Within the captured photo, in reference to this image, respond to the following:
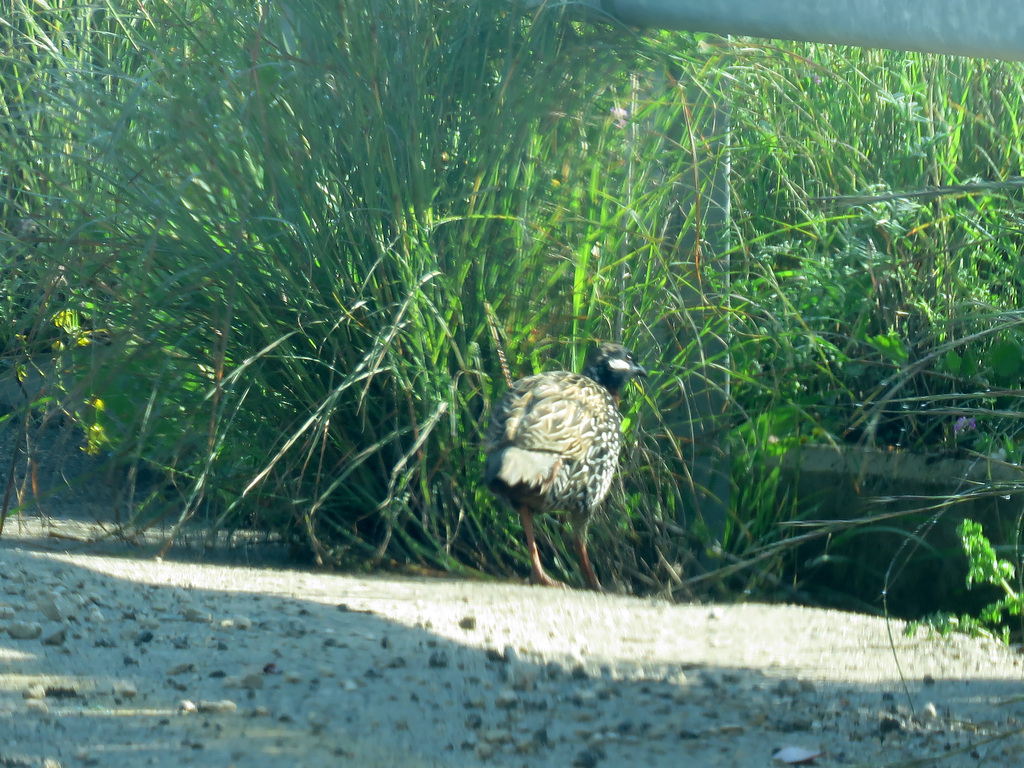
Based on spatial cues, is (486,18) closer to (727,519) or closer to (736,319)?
(736,319)

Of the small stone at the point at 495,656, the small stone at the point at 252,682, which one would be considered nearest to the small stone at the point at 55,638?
the small stone at the point at 252,682

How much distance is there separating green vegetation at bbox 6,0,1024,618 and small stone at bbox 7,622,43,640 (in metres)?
1.09

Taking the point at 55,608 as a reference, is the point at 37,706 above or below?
above

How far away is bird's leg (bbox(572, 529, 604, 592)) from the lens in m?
4.77

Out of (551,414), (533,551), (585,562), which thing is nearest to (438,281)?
(551,414)

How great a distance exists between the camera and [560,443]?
15.2 feet

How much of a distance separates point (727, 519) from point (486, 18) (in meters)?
2.21

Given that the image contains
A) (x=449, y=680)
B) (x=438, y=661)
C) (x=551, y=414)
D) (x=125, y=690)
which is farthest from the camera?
(x=551, y=414)

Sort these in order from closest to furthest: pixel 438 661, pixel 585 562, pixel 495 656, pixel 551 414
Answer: pixel 438 661 < pixel 495 656 < pixel 551 414 < pixel 585 562

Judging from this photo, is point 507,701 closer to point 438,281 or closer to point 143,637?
point 143,637

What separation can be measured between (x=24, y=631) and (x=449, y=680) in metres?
1.11

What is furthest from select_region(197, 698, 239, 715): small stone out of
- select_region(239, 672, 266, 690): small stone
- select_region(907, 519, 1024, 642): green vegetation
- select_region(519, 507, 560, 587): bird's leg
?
select_region(907, 519, 1024, 642): green vegetation

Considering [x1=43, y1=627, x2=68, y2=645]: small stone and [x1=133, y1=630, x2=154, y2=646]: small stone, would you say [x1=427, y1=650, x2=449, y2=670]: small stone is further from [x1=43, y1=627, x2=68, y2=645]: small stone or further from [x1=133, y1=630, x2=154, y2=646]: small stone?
[x1=43, y1=627, x2=68, y2=645]: small stone

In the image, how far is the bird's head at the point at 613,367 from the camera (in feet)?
15.9
